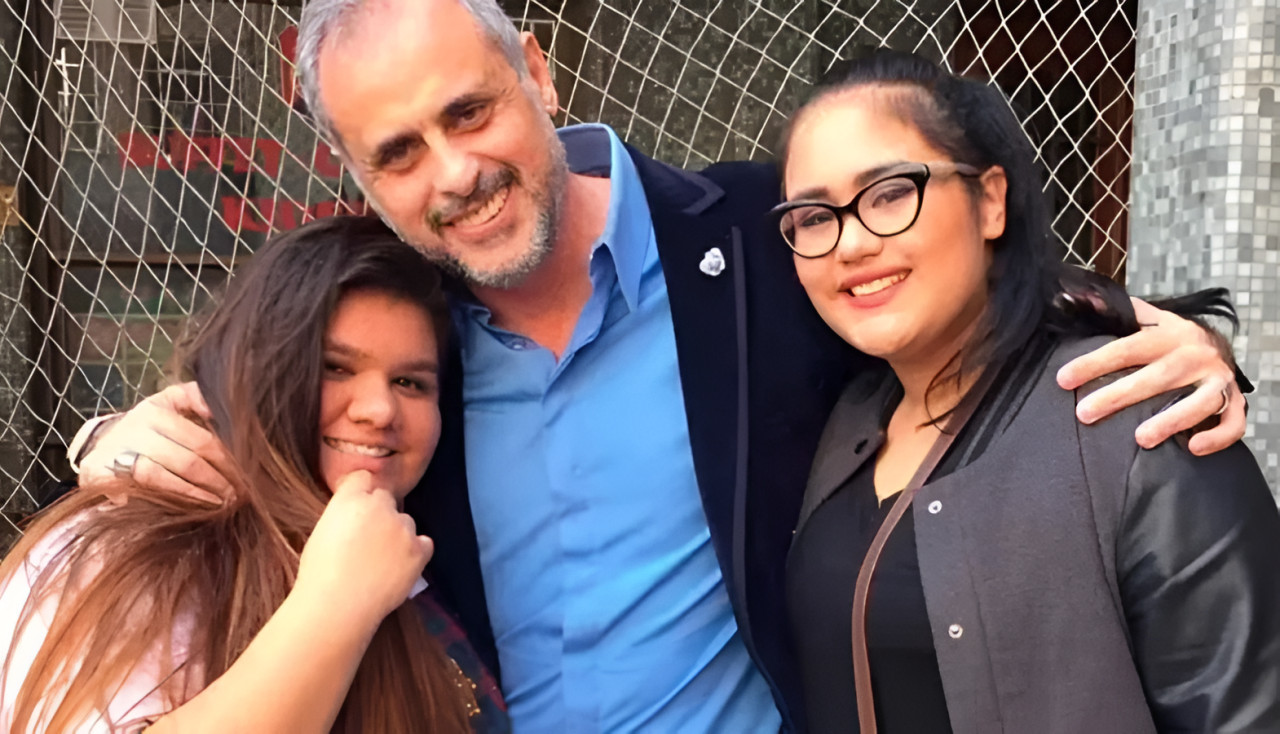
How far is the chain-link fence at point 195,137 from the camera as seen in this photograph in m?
2.98

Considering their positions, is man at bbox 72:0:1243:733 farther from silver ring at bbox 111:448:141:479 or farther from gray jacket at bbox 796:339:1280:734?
gray jacket at bbox 796:339:1280:734

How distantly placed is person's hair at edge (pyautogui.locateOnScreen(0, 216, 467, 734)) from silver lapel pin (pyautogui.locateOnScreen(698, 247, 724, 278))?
391mm

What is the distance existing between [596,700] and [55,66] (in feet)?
9.34

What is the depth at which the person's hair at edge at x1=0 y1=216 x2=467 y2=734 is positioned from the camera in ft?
3.02

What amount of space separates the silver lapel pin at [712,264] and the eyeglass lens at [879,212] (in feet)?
0.81

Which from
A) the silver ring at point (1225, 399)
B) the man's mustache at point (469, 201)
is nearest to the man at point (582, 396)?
the man's mustache at point (469, 201)

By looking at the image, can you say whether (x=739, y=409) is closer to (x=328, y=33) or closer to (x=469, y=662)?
(x=469, y=662)

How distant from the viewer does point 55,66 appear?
117 inches

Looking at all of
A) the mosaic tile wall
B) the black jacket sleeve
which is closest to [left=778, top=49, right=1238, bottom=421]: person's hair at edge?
the black jacket sleeve

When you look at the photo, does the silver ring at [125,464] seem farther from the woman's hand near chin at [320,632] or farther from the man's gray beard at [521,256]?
the man's gray beard at [521,256]

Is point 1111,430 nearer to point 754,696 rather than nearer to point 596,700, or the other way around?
point 754,696

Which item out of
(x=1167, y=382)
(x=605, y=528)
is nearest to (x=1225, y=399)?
(x=1167, y=382)

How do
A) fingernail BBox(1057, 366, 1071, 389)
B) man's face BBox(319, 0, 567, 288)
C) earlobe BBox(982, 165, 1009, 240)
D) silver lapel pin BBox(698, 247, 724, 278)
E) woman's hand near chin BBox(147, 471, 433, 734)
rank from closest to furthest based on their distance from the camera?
1. woman's hand near chin BBox(147, 471, 433, 734)
2. fingernail BBox(1057, 366, 1071, 389)
3. earlobe BBox(982, 165, 1009, 240)
4. man's face BBox(319, 0, 567, 288)
5. silver lapel pin BBox(698, 247, 724, 278)

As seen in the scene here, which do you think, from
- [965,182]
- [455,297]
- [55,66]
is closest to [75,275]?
[55,66]
